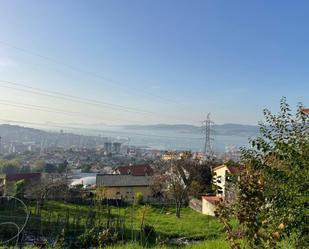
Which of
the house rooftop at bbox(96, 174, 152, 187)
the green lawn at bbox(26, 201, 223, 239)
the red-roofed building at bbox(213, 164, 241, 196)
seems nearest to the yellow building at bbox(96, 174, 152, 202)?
the house rooftop at bbox(96, 174, 152, 187)

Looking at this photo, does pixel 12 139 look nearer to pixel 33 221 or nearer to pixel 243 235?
pixel 33 221

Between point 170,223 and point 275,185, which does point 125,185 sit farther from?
point 275,185

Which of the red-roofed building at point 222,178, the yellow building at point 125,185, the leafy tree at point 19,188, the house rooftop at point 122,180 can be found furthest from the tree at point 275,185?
the house rooftop at point 122,180

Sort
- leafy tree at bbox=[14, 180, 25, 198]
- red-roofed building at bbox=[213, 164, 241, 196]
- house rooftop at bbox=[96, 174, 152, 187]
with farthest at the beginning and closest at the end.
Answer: house rooftop at bbox=[96, 174, 152, 187]
leafy tree at bbox=[14, 180, 25, 198]
red-roofed building at bbox=[213, 164, 241, 196]

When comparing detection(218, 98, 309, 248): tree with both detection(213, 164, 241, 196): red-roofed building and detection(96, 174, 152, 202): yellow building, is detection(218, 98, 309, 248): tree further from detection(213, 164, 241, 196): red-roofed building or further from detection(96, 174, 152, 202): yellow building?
detection(96, 174, 152, 202): yellow building

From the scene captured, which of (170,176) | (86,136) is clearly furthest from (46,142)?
(170,176)

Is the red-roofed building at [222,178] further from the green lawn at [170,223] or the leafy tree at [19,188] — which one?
the leafy tree at [19,188]
